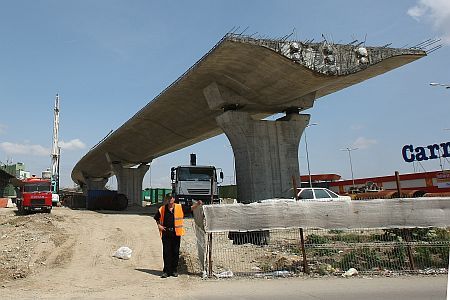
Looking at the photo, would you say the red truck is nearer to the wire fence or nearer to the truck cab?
the truck cab

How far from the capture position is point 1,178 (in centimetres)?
6375

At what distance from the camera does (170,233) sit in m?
9.51

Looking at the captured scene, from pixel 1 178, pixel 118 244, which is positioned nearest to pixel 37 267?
pixel 118 244

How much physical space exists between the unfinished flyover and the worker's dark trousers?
34.4 feet

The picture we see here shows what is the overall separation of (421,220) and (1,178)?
67.6 m

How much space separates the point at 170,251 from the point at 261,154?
13.5 metres

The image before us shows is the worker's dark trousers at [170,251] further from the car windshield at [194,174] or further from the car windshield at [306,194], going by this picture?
the car windshield at [194,174]

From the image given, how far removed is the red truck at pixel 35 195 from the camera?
2630 centimetres

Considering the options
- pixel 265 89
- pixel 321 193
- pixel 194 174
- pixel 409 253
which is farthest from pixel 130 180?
pixel 409 253

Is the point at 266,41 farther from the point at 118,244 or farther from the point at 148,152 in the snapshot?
the point at 148,152

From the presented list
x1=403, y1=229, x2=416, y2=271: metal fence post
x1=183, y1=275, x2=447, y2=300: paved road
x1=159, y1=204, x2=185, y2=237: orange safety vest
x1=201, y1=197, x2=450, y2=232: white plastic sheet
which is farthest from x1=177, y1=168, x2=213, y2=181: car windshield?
x1=403, y1=229, x2=416, y2=271: metal fence post

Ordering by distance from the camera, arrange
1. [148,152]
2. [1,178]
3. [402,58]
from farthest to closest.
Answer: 1. [1,178]
2. [148,152]
3. [402,58]

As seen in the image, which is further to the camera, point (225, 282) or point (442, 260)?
point (442, 260)

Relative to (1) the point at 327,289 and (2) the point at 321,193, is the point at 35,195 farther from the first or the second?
(1) the point at 327,289
